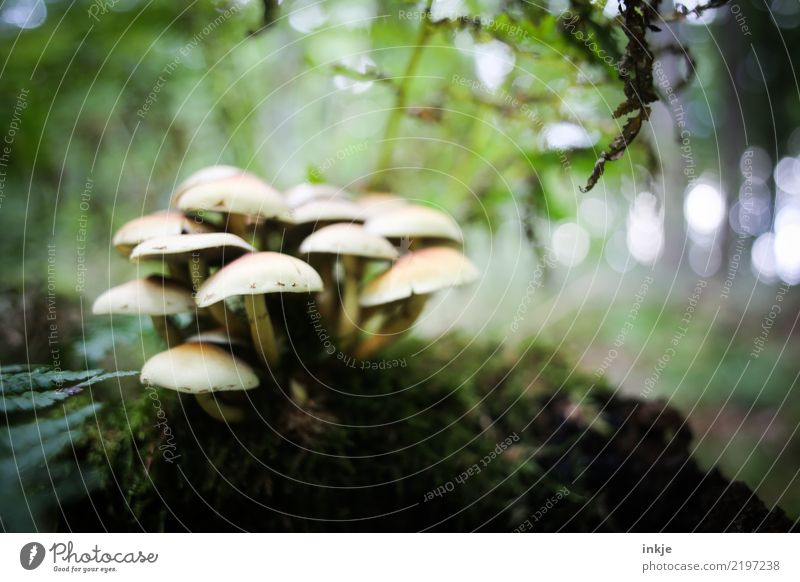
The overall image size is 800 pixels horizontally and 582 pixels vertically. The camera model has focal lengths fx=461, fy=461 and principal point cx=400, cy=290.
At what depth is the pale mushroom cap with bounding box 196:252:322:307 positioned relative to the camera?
0.48 meters

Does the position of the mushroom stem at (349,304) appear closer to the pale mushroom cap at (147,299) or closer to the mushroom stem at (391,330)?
the mushroom stem at (391,330)

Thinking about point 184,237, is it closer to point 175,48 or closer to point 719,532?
point 175,48

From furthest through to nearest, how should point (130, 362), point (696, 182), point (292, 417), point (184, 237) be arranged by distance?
1. point (696, 182)
2. point (130, 362)
3. point (292, 417)
4. point (184, 237)

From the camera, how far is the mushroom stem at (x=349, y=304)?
679mm

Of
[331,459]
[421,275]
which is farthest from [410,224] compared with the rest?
[331,459]

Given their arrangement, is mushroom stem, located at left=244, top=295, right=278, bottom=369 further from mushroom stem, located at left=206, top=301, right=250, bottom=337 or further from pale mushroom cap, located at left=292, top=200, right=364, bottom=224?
pale mushroom cap, located at left=292, top=200, right=364, bottom=224

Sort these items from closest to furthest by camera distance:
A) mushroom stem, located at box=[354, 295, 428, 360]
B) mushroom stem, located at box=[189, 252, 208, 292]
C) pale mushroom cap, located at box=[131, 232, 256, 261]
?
pale mushroom cap, located at box=[131, 232, 256, 261], mushroom stem, located at box=[189, 252, 208, 292], mushroom stem, located at box=[354, 295, 428, 360]

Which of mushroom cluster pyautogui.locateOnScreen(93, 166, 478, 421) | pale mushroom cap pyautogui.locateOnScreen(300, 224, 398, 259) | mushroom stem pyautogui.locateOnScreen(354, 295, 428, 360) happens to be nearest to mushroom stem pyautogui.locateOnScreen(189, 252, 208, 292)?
mushroom cluster pyautogui.locateOnScreen(93, 166, 478, 421)

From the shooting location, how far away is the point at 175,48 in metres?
0.80

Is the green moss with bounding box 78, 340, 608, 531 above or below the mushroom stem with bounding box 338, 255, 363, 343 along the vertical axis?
below

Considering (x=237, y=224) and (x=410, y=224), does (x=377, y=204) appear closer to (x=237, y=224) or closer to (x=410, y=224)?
(x=410, y=224)

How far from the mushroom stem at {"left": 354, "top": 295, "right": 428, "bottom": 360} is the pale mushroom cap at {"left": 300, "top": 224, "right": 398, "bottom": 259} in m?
0.13

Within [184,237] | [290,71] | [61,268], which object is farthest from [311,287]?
[61,268]
